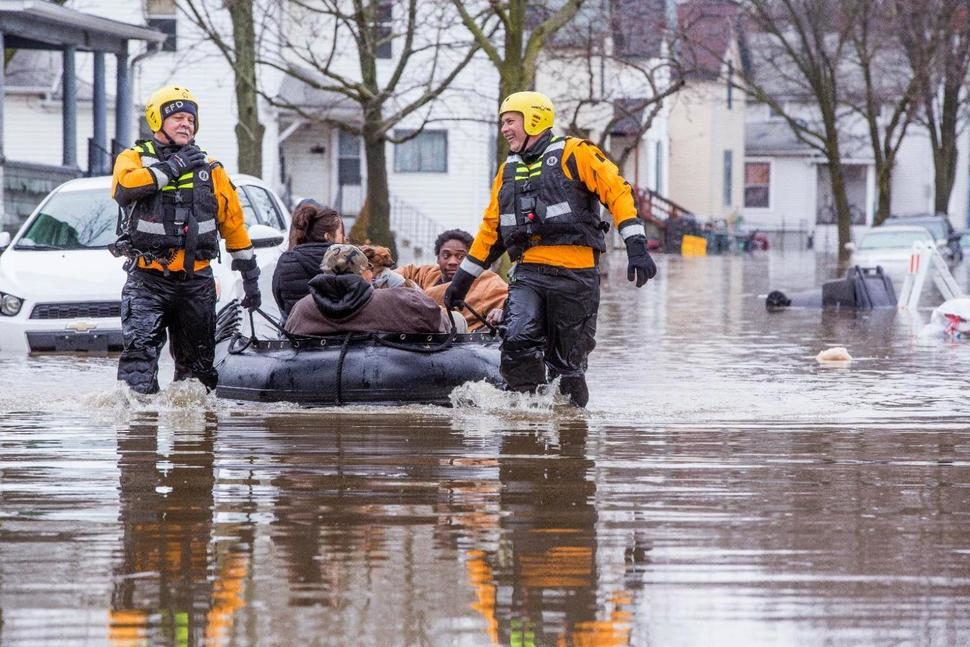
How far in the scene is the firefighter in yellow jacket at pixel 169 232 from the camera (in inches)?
393

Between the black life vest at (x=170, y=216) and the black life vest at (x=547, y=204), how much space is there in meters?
1.58

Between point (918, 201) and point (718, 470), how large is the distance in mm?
62755

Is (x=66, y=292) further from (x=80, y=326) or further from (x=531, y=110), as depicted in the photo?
(x=531, y=110)

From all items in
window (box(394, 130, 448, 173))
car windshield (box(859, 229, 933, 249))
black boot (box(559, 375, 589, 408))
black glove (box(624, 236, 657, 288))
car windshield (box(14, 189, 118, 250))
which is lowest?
black boot (box(559, 375, 589, 408))

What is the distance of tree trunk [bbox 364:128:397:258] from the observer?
3325 cm

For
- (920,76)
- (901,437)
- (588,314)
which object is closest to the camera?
(901,437)

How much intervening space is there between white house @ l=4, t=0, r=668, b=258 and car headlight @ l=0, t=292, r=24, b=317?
24014 millimetres

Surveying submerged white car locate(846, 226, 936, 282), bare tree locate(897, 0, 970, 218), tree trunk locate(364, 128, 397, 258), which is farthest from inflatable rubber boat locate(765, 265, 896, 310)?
bare tree locate(897, 0, 970, 218)

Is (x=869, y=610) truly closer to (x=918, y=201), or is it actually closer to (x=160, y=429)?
(x=160, y=429)

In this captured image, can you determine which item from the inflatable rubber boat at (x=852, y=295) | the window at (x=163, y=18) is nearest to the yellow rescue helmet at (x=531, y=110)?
the inflatable rubber boat at (x=852, y=295)

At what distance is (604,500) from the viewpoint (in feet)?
22.9

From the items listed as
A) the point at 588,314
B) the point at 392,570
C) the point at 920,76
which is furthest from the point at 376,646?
the point at 920,76

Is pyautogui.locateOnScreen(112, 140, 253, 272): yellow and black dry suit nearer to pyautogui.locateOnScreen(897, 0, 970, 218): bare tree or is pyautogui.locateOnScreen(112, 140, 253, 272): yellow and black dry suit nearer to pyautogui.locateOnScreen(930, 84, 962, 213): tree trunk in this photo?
pyautogui.locateOnScreen(897, 0, 970, 218): bare tree

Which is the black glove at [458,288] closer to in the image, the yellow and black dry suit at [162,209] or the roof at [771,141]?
the yellow and black dry suit at [162,209]
